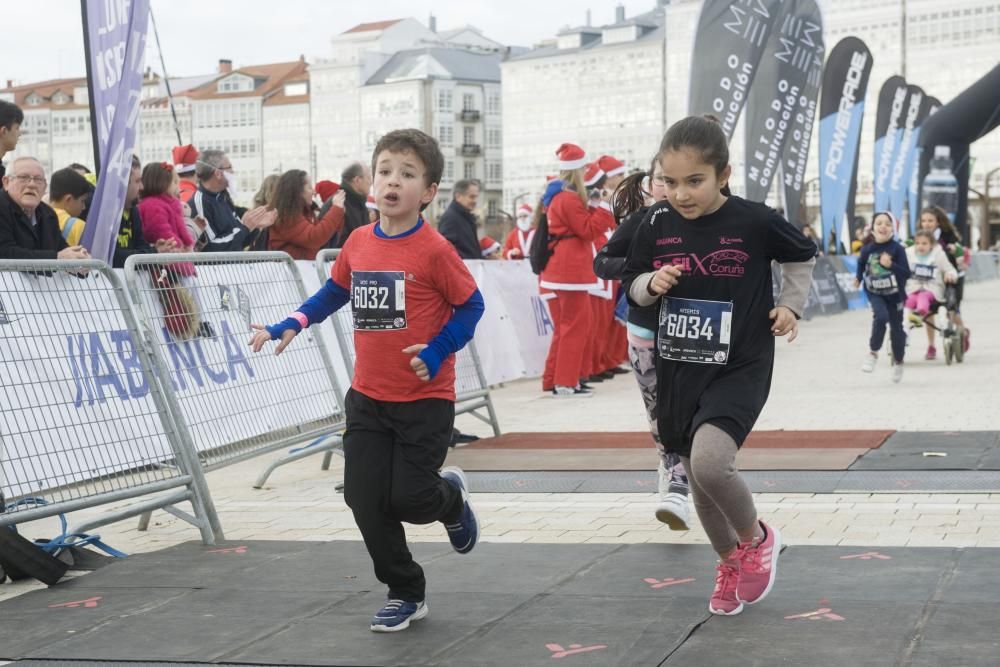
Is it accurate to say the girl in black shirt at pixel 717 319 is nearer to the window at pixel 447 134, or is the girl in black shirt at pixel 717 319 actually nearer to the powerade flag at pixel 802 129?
the powerade flag at pixel 802 129

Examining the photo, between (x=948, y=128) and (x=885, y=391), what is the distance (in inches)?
848

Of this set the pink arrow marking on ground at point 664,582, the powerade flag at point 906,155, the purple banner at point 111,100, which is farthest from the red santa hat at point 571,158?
the powerade flag at point 906,155

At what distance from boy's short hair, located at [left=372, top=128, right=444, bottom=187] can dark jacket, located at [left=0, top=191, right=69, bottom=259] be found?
3.28 meters

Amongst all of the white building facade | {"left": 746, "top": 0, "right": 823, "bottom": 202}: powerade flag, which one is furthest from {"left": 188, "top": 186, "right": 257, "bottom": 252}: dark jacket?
the white building facade

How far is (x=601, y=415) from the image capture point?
39.4ft

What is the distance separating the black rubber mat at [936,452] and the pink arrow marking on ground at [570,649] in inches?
164

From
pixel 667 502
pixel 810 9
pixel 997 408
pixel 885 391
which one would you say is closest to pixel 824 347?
pixel 810 9

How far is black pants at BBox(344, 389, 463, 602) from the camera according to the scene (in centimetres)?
504

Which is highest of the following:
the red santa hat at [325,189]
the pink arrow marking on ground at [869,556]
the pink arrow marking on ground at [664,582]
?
the red santa hat at [325,189]

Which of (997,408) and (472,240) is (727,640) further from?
(472,240)

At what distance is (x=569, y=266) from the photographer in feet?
44.4

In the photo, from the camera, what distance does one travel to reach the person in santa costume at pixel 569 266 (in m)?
13.4

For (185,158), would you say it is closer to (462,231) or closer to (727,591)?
(462,231)

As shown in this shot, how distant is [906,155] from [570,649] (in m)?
35.1
